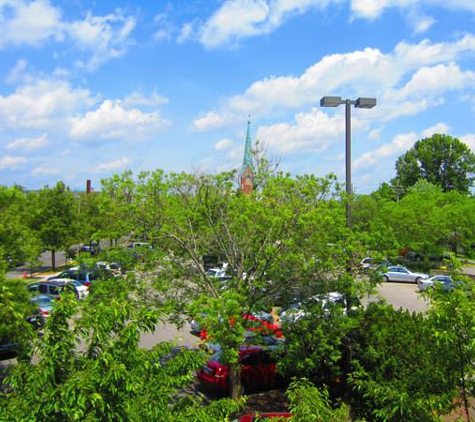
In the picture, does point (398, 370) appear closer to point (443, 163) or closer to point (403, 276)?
point (403, 276)

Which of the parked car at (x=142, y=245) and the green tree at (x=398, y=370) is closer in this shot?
the green tree at (x=398, y=370)

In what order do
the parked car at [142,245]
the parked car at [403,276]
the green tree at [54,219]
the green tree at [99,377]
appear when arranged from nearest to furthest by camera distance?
the green tree at [99,377] → the parked car at [142,245] → the parked car at [403,276] → the green tree at [54,219]

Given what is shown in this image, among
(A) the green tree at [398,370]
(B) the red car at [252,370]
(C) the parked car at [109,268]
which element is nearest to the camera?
(A) the green tree at [398,370]

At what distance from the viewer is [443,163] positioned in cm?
6328

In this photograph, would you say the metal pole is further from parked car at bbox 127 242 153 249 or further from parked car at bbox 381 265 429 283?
parked car at bbox 381 265 429 283

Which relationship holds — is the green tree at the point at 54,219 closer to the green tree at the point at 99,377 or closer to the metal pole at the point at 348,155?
the metal pole at the point at 348,155

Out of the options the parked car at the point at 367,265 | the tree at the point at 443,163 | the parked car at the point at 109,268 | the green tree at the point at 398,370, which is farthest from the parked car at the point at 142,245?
the tree at the point at 443,163

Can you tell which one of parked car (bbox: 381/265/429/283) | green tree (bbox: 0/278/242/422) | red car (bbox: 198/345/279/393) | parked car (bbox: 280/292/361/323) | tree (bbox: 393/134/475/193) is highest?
tree (bbox: 393/134/475/193)

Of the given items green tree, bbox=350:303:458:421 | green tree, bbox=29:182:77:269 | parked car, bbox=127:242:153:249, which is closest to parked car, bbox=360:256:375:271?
green tree, bbox=350:303:458:421

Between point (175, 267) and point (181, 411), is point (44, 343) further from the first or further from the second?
point (175, 267)

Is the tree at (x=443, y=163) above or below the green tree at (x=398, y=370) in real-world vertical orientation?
above

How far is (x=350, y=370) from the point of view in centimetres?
1042

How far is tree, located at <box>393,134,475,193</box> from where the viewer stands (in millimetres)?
61969

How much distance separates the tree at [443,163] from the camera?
2440 inches
